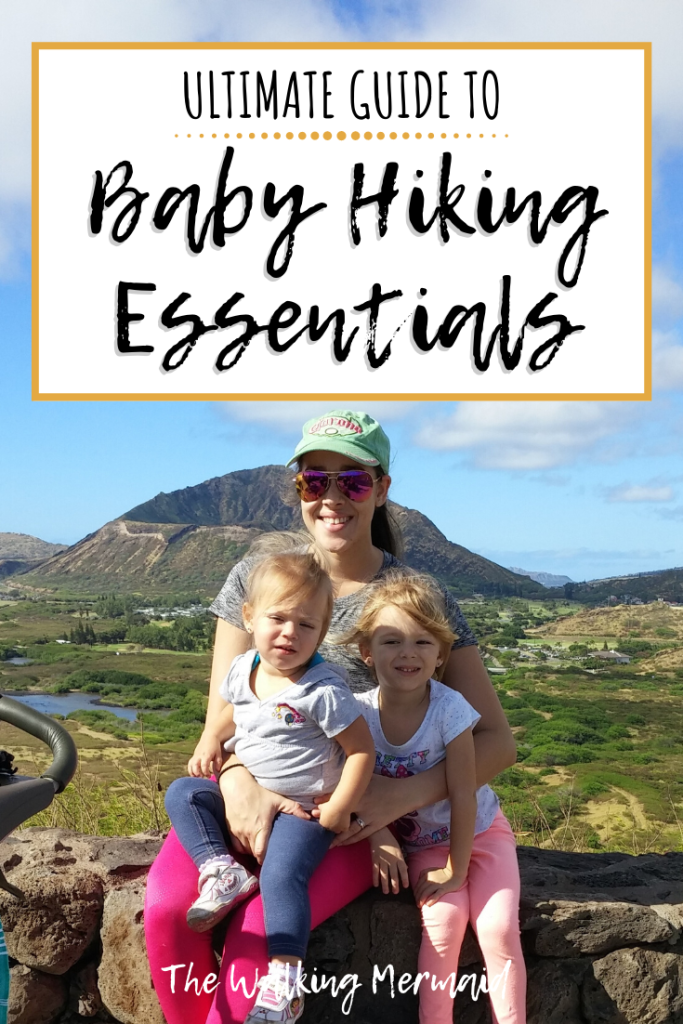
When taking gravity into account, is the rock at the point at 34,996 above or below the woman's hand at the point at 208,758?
below

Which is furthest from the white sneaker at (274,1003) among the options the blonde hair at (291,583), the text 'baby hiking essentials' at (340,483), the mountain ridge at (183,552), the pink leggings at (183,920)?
the mountain ridge at (183,552)

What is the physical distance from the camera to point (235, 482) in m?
55.2

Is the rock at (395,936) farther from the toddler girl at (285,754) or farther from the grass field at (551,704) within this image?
the grass field at (551,704)

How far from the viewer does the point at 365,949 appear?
274 centimetres

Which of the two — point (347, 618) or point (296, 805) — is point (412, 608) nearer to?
point (347, 618)

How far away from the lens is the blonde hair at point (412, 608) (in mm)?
2682

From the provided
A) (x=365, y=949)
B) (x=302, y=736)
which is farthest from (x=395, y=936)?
(x=302, y=736)

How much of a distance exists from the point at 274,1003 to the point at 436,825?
0.69 metres

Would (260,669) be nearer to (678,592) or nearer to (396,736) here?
(396,736)

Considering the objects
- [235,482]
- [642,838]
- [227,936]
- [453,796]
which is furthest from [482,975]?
[235,482]

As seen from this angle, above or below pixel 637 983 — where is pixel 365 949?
above

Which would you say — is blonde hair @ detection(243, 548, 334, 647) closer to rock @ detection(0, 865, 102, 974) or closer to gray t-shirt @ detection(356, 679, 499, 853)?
gray t-shirt @ detection(356, 679, 499, 853)

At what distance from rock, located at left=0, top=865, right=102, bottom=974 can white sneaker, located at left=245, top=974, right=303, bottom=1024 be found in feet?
3.00

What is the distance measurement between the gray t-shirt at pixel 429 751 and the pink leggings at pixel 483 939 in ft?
0.31
